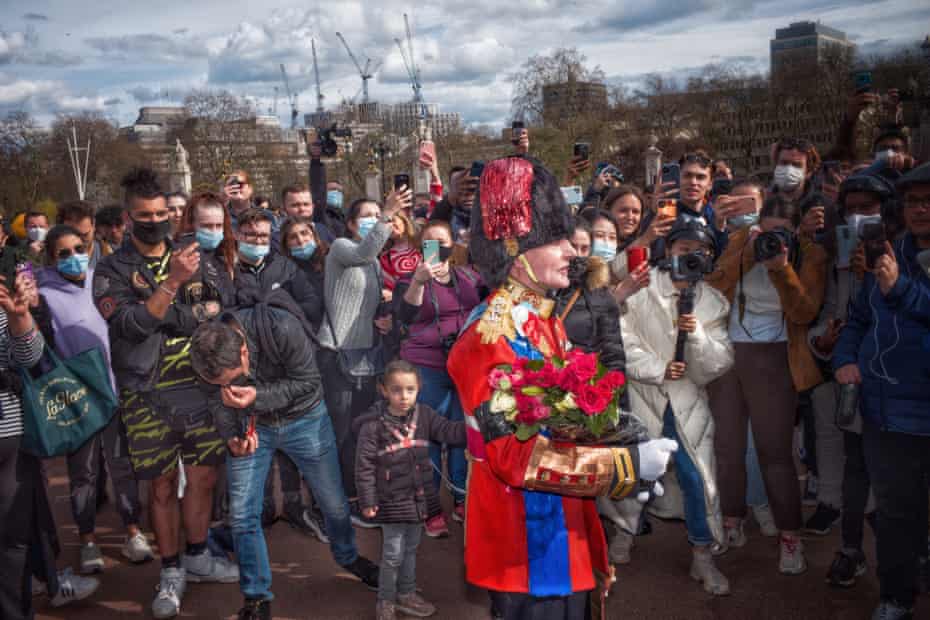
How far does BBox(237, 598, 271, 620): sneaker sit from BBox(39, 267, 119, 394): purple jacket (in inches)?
58.7

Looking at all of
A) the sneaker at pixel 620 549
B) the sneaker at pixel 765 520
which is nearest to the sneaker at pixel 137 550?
the sneaker at pixel 620 549

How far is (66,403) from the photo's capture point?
14.4ft

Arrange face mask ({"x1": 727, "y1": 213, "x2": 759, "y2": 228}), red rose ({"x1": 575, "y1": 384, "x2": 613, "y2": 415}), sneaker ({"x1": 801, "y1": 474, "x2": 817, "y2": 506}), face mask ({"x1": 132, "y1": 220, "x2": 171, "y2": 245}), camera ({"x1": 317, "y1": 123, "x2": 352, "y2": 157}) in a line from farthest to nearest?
camera ({"x1": 317, "y1": 123, "x2": 352, "y2": 157}), sneaker ({"x1": 801, "y1": 474, "x2": 817, "y2": 506}), face mask ({"x1": 727, "y1": 213, "x2": 759, "y2": 228}), face mask ({"x1": 132, "y1": 220, "x2": 171, "y2": 245}), red rose ({"x1": 575, "y1": 384, "x2": 613, "y2": 415})

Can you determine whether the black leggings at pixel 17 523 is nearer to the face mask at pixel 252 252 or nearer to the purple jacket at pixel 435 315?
the face mask at pixel 252 252

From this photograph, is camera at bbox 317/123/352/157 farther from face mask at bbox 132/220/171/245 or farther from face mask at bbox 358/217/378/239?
face mask at bbox 132/220/171/245

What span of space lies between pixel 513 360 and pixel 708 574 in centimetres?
262

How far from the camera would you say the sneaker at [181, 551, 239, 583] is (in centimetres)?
482

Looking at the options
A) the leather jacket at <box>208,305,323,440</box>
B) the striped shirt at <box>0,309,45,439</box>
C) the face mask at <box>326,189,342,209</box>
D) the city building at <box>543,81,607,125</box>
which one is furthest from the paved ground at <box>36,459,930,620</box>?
the city building at <box>543,81,607,125</box>

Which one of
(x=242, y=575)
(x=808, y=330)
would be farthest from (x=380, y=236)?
(x=808, y=330)

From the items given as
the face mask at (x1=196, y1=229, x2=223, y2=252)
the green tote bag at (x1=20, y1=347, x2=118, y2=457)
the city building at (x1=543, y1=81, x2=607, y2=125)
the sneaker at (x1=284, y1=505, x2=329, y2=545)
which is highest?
the city building at (x1=543, y1=81, x2=607, y2=125)

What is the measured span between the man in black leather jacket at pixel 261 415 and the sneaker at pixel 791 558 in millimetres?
2579

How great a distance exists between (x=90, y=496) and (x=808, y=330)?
4.63 m

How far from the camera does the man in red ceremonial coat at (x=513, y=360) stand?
272cm

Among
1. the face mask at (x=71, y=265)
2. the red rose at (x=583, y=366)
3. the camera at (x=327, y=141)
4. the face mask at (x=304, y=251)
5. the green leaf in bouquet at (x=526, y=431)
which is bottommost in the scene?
the green leaf in bouquet at (x=526, y=431)
